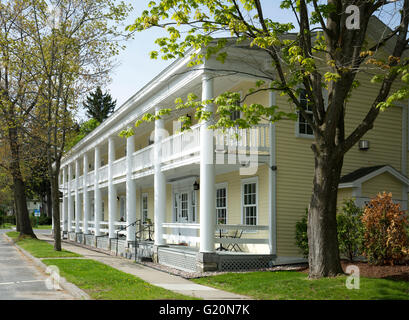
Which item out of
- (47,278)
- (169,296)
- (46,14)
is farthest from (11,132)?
(169,296)

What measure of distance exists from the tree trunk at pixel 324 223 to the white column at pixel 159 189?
7557mm

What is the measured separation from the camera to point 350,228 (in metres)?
14.3

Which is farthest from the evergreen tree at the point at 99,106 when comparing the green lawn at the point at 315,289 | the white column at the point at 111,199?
the green lawn at the point at 315,289

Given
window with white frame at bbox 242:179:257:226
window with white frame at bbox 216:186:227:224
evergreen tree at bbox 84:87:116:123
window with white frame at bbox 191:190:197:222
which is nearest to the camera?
window with white frame at bbox 242:179:257:226

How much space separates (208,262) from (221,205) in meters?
5.00

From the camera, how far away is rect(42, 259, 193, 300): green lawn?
10039mm

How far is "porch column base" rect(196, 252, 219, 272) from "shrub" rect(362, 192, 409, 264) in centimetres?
413

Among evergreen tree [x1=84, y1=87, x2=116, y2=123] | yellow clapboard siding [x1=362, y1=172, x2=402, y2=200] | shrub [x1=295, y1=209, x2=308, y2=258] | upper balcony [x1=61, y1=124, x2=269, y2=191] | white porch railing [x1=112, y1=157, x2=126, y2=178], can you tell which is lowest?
shrub [x1=295, y1=209, x2=308, y2=258]

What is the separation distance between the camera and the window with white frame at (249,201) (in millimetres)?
16797

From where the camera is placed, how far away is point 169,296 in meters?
10.0

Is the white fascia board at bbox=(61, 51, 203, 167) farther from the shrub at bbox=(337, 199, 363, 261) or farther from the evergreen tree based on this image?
the evergreen tree

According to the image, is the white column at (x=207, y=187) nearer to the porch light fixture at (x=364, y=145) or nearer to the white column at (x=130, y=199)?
the porch light fixture at (x=364, y=145)

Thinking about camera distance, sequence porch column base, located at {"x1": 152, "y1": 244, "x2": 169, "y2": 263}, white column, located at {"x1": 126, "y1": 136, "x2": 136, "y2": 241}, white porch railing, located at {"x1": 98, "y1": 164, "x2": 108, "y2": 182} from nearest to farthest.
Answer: porch column base, located at {"x1": 152, "y1": 244, "x2": 169, "y2": 263} < white column, located at {"x1": 126, "y1": 136, "x2": 136, "y2": 241} < white porch railing, located at {"x1": 98, "y1": 164, "x2": 108, "y2": 182}

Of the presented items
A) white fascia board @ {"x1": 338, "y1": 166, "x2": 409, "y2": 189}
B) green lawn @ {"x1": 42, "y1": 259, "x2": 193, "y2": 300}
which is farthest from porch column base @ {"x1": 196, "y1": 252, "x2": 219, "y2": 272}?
white fascia board @ {"x1": 338, "y1": 166, "x2": 409, "y2": 189}
